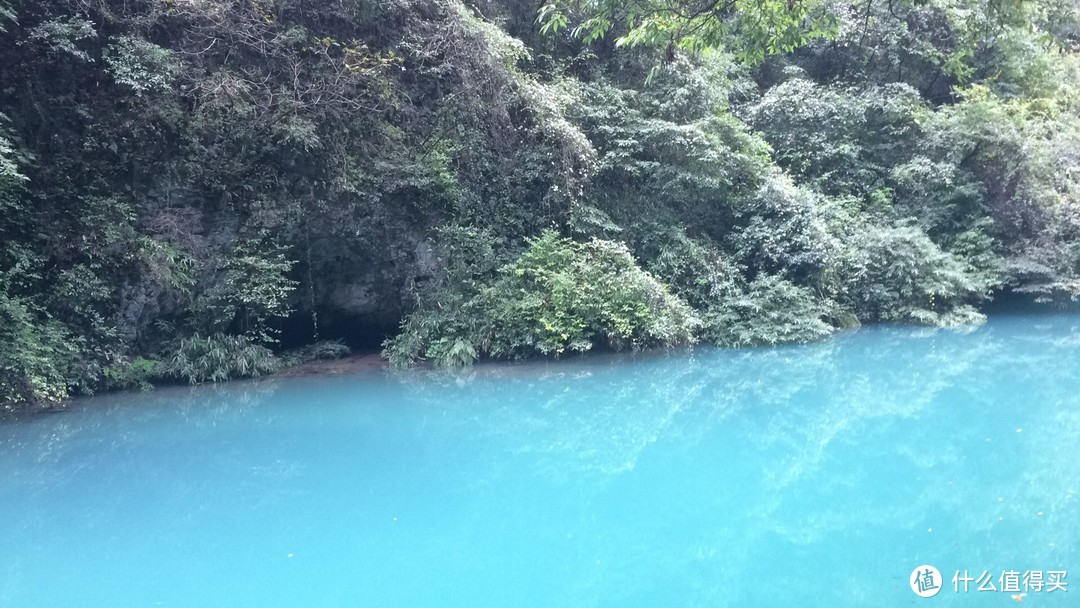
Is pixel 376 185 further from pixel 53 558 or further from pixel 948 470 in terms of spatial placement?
pixel 948 470

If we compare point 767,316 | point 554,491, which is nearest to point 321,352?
point 767,316

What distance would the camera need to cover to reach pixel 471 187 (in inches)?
495

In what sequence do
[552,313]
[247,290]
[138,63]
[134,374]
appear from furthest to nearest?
[552,313]
[247,290]
[134,374]
[138,63]

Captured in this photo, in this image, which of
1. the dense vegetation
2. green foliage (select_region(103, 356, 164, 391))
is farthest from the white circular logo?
green foliage (select_region(103, 356, 164, 391))

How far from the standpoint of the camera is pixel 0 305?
27.8 ft

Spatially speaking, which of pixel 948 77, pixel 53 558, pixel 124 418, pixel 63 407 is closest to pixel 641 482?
pixel 53 558

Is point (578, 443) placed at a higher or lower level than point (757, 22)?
lower

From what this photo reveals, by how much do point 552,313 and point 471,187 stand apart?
2.71 m

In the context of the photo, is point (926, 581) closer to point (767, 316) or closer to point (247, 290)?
point (767, 316)

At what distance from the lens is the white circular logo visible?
3852mm

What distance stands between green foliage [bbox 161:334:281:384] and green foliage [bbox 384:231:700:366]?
1.97 metres

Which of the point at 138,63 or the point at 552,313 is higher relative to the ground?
the point at 138,63

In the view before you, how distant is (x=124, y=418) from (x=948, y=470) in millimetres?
7986

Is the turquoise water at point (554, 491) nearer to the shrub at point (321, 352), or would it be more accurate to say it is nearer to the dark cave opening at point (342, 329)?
the shrub at point (321, 352)
